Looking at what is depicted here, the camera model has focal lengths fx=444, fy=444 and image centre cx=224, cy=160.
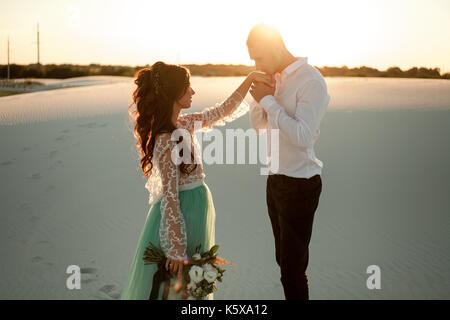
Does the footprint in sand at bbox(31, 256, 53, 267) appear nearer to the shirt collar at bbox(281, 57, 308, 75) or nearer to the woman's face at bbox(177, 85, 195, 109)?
the woman's face at bbox(177, 85, 195, 109)

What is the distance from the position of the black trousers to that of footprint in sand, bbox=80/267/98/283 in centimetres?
263

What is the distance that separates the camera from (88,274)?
16.6 ft

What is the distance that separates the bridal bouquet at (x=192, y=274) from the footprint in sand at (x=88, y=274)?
2.45 meters

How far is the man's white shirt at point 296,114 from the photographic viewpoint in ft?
8.99

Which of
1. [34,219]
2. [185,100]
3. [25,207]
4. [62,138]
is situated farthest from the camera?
[62,138]

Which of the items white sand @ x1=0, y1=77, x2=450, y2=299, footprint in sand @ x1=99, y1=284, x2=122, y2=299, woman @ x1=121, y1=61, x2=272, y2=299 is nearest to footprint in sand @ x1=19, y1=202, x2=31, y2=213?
white sand @ x1=0, y1=77, x2=450, y2=299

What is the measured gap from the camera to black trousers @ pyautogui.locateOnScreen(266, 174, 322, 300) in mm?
3051

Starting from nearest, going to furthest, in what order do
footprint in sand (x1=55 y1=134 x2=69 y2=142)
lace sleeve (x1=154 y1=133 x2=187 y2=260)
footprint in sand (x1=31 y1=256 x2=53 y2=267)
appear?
1. lace sleeve (x1=154 y1=133 x2=187 y2=260)
2. footprint in sand (x1=31 y1=256 x2=53 y2=267)
3. footprint in sand (x1=55 y1=134 x2=69 y2=142)

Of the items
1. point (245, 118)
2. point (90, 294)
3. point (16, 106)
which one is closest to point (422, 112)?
point (245, 118)

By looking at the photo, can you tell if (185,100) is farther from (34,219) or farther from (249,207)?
(34,219)

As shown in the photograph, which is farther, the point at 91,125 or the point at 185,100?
the point at 91,125

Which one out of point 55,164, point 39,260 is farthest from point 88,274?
point 55,164

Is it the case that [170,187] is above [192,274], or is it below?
above

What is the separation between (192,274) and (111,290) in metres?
2.39
